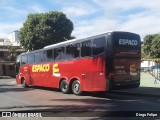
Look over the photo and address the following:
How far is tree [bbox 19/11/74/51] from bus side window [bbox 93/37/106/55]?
28.1 metres

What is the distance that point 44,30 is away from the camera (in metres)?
44.7

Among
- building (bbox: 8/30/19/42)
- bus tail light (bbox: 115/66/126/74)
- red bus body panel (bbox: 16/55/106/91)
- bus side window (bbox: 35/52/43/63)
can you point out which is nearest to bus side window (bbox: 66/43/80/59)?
red bus body panel (bbox: 16/55/106/91)

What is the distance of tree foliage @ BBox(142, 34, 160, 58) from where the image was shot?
69838mm

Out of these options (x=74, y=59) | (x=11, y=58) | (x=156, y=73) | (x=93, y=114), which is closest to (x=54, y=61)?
(x=74, y=59)

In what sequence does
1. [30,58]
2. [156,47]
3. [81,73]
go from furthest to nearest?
[156,47] → [30,58] → [81,73]

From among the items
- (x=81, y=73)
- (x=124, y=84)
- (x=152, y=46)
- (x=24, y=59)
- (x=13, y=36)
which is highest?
(x=13, y=36)

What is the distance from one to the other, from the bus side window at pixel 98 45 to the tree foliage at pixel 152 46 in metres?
55.2

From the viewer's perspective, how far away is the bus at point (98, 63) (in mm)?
15664

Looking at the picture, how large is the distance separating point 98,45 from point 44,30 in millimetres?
29286

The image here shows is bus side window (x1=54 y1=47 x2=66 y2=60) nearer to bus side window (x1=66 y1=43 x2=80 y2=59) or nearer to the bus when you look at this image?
the bus

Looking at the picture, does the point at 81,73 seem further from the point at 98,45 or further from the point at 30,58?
the point at 30,58

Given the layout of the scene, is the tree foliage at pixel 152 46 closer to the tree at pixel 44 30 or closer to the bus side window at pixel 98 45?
the tree at pixel 44 30

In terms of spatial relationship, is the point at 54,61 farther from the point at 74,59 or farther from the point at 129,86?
the point at 129,86

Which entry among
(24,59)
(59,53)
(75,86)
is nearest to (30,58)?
(24,59)
